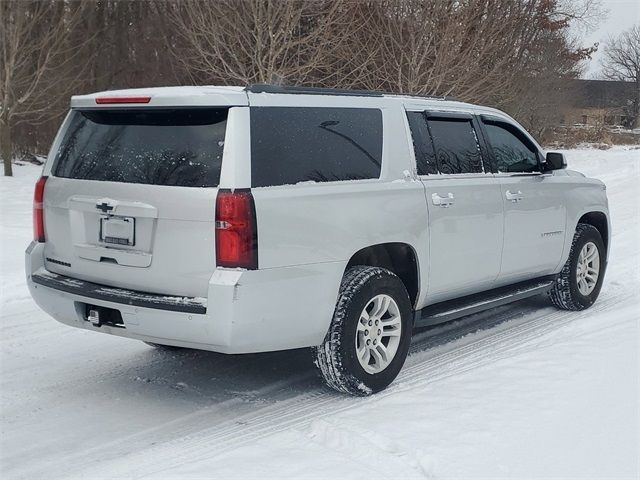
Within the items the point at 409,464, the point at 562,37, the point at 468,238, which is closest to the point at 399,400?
the point at 409,464

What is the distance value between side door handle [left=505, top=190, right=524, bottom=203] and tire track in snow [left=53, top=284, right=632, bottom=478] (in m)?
1.07

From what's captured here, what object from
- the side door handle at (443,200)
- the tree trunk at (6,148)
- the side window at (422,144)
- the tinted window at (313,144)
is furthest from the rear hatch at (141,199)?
the tree trunk at (6,148)

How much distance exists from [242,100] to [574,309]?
13.3 feet

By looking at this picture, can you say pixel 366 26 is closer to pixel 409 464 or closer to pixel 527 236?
pixel 527 236

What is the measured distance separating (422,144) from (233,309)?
2.02 metres

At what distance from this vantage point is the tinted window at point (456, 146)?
5332 millimetres

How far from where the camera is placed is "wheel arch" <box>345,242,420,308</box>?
4.86 m

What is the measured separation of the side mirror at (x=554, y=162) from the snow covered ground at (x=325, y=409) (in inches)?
51.2

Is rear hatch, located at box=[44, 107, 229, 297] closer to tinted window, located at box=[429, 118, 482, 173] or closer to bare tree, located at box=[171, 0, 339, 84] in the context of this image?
tinted window, located at box=[429, 118, 482, 173]

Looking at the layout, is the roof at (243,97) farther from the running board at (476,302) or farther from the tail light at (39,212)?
the running board at (476,302)

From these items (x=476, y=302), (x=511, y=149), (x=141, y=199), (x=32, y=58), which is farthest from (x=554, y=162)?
(x=32, y=58)

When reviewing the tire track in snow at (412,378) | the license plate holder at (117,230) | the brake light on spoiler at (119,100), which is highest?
the brake light on spoiler at (119,100)

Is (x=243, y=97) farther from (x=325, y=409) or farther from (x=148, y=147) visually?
(x=325, y=409)

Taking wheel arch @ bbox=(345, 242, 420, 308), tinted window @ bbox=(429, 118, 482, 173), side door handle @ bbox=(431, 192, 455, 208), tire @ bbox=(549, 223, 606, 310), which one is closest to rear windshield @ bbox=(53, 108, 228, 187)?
wheel arch @ bbox=(345, 242, 420, 308)
